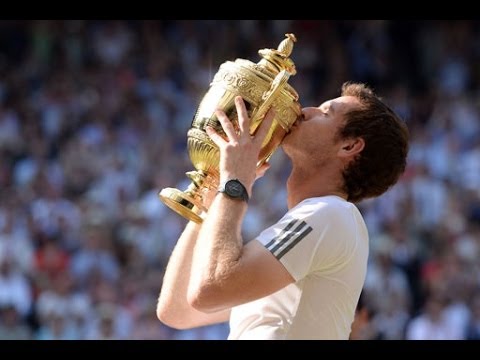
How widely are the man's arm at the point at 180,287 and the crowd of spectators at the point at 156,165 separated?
155 inches

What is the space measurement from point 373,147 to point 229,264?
662 mm

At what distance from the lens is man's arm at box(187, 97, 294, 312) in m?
3.27

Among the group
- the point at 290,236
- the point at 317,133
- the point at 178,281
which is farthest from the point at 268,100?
the point at 178,281

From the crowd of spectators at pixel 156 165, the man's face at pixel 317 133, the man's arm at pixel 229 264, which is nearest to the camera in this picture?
the man's arm at pixel 229 264

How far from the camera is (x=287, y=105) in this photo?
3.56 metres

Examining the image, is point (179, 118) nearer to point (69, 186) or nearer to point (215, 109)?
point (69, 186)

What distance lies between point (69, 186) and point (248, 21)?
109 inches

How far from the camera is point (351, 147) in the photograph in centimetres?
366

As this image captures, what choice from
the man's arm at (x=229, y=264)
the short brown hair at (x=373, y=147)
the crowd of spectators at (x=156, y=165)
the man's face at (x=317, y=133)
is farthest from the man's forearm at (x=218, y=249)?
the crowd of spectators at (x=156, y=165)

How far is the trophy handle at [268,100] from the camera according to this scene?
11.6 ft

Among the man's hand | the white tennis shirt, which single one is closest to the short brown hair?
the white tennis shirt

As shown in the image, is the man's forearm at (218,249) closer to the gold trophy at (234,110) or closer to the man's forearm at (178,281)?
the gold trophy at (234,110)
